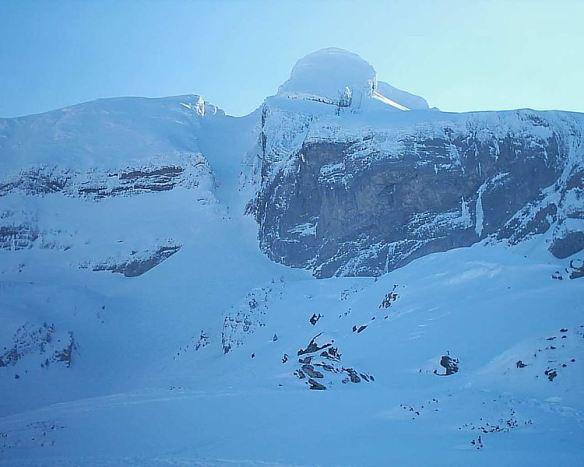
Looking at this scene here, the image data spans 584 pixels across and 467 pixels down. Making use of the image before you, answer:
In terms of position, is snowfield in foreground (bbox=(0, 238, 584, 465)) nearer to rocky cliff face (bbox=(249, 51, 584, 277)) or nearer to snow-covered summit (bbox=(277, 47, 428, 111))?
rocky cliff face (bbox=(249, 51, 584, 277))

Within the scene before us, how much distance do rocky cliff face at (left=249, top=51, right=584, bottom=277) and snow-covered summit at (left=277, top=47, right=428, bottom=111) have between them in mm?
21989

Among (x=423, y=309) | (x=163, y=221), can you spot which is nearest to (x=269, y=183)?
(x=163, y=221)

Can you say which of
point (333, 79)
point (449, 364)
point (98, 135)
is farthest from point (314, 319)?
point (333, 79)

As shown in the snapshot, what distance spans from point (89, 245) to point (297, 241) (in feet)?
66.6

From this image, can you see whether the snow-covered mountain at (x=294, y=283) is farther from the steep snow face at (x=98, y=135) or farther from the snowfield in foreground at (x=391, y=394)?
the steep snow face at (x=98, y=135)

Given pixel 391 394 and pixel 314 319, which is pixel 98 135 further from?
pixel 391 394

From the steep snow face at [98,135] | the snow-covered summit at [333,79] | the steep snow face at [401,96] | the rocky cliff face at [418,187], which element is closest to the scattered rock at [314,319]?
the rocky cliff face at [418,187]

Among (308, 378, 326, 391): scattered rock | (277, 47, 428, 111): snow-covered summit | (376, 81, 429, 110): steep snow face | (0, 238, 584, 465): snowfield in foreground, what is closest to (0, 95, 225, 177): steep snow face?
(277, 47, 428, 111): snow-covered summit

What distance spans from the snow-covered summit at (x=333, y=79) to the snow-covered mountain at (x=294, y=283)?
0.50m

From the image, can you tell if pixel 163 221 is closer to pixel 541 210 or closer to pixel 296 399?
pixel 541 210

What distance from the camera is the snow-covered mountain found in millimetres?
14711

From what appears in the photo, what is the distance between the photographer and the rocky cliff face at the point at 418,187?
50094 mm

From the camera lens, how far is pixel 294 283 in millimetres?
42844

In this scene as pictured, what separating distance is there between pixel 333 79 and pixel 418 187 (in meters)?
39.5
